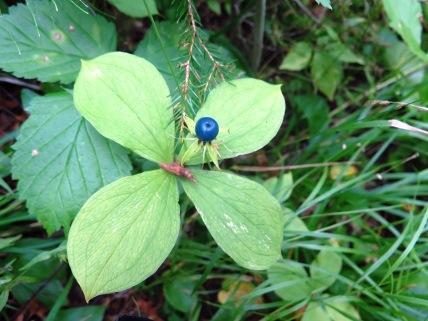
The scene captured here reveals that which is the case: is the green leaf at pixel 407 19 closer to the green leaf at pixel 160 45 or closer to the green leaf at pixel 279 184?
the green leaf at pixel 279 184

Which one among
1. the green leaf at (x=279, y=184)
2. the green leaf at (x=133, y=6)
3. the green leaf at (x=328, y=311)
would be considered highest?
the green leaf at (x=133, y=6)

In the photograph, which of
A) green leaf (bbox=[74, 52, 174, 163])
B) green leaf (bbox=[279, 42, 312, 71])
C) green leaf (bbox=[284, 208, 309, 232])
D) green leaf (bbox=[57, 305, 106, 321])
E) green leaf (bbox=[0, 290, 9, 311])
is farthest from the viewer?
green leaf (bbox=[279, 42, 312, 71])

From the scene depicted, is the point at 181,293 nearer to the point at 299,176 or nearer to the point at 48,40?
the point at 299,176

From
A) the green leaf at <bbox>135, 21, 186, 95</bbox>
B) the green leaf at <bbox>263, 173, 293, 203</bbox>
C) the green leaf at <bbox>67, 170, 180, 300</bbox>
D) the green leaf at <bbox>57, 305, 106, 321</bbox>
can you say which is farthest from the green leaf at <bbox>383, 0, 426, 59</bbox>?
the green leaf at <bbox>57, 305, 106, 321</bbox>

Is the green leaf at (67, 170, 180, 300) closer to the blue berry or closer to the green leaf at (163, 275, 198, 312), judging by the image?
the blue berry

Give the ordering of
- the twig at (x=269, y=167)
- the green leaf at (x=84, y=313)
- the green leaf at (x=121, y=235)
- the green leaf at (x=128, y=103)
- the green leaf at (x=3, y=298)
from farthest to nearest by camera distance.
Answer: the twig at (x=269, y=167), the green leaf at (x=84, y=313), the green leaf at (x=3, y=298), the green leaf at (x=128, y=103), the green leaf at (x=121, y=235)

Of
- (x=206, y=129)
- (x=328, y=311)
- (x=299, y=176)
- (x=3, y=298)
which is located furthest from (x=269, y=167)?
(x=3, y=298)

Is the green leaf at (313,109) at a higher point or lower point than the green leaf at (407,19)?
lower

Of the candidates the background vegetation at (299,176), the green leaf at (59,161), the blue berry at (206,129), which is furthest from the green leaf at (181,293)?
the blue berry at (206,129)
